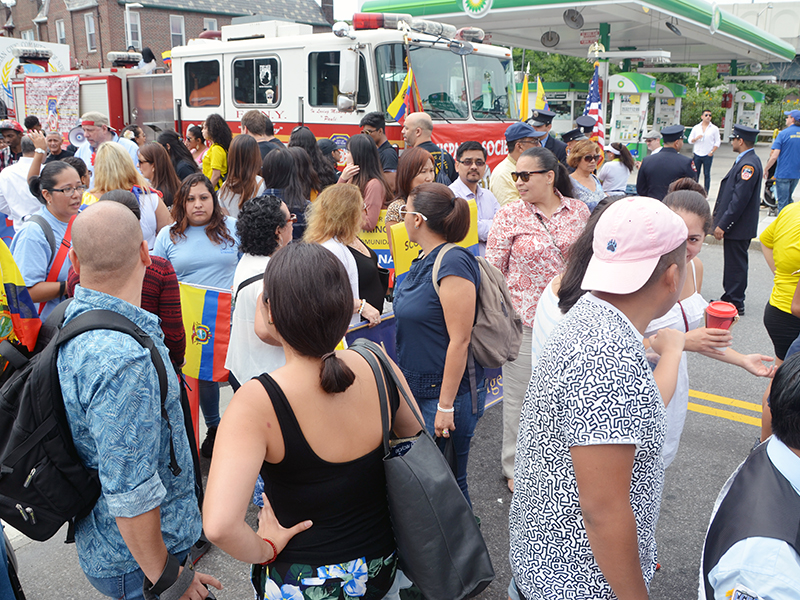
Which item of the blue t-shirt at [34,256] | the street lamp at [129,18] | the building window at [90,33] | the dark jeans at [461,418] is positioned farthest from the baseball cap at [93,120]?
the building window at [90,33]

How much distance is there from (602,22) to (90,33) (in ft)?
→ 92.4

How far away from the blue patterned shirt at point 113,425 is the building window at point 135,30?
36.0 meters

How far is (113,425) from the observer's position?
1.69 meters

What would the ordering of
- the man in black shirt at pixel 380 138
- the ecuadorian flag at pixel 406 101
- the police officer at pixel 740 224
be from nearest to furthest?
1. the man in black shirt at pixel 380 138
2. the police officer at pixel 740 224
3. the ecuadorian flag at pixel 406 101

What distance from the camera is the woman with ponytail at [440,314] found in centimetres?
275

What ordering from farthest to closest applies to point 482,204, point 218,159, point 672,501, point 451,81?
point 451,81, point 218,159, point 482,204, point 672,501

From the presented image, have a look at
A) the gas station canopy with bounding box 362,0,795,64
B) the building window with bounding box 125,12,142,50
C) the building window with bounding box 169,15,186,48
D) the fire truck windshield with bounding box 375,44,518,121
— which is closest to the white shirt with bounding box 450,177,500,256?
the fire truck windshield with bounding box 375,44,518,121

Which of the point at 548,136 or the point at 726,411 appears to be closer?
the point at 726,411

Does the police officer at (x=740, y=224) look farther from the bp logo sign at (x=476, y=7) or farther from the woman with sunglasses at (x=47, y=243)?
the bp logo sign at (x=476, y=7)

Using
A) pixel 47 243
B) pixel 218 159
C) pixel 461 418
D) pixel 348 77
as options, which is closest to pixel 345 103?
pixel 348 77

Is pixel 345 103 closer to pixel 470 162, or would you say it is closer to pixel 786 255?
pixel 470 162

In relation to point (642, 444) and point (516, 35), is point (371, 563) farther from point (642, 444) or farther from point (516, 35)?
point (516, 35)

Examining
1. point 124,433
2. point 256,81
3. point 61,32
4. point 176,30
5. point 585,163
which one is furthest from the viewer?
point 61,32

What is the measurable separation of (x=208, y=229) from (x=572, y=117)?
2452 cm
